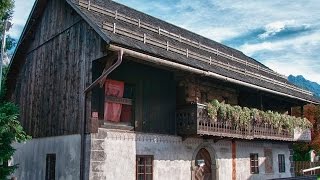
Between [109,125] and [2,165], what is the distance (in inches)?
158

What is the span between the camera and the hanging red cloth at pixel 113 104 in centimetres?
1310

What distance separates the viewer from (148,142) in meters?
13.9

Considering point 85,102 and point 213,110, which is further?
point 213,110

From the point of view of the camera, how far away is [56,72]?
49.8 feet

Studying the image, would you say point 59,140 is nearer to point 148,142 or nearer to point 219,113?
point 148,142

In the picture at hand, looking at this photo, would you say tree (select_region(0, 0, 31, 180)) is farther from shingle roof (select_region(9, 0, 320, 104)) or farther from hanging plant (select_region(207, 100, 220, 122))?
hanging plant (select_region(207, 100, 220, 122))

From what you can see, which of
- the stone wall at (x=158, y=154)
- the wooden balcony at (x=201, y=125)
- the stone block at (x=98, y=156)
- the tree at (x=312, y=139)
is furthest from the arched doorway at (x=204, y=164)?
the tree at (x=312, y=139)

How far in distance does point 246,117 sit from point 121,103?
245 inches

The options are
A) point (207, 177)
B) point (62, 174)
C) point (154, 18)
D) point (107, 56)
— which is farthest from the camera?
point (154, 18)

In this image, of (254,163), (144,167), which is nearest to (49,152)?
(144,167)

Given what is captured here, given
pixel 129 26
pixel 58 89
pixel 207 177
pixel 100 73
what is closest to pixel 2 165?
pixel 58 89

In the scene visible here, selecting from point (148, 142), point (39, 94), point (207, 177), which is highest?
point (39, 94)

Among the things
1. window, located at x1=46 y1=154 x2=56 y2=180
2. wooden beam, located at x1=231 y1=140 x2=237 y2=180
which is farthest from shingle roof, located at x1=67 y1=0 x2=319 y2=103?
window, located at x1=46 y1=154 x2=56 y2=180

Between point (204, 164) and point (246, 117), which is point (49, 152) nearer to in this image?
point (204, 164)
